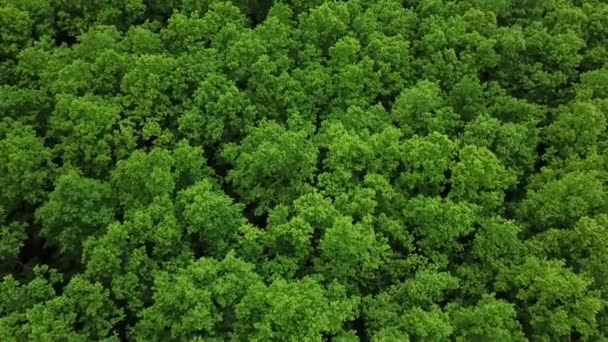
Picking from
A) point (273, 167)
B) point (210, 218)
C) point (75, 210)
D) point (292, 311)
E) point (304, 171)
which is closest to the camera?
point (292, 311)

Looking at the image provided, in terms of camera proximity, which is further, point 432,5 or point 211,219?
point 432,5

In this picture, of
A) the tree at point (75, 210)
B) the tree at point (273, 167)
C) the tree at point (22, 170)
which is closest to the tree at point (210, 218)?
the tree at point (273, 167)

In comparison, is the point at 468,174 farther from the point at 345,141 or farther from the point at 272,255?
the point at 272,255

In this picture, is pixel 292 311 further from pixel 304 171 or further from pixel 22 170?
pixel 22 170

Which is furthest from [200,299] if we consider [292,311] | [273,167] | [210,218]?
[273,167]

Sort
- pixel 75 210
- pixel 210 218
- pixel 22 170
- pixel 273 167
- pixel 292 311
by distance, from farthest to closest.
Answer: pixel 22 170
pixel 273 167
pixel 75 210
pixel 210 218
pixel 292 311

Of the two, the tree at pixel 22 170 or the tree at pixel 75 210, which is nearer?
the tree at pixel 75 210

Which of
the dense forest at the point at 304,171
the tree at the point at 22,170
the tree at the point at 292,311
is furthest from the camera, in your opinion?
the tree at the point at 22,170

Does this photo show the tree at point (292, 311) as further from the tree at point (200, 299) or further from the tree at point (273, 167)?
the tree at point (273, 167)

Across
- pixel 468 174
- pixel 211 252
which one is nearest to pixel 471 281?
pixel 468 174
